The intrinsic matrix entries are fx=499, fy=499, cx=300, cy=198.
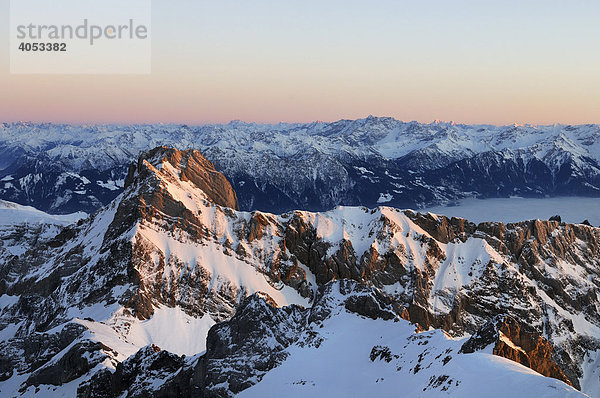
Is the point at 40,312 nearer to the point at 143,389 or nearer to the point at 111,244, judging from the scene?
the point at 111,244

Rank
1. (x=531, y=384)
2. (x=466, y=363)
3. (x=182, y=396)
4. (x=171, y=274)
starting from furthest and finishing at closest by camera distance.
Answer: (x=171, y=274)
(x=182, y=396)
(x=466, y=363)
(x=531, y=384)

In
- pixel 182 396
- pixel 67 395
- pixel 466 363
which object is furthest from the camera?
pixel 67 395

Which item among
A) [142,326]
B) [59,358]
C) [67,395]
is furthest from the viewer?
[142,326]

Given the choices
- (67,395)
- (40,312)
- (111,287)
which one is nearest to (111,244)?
(111,287)

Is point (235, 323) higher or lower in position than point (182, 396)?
higher

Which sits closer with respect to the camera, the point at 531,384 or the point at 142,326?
the point at 531,384

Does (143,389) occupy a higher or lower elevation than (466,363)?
lower

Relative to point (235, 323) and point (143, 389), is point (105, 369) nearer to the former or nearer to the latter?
point (143, 389)

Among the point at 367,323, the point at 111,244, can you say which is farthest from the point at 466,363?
the point at 111,244

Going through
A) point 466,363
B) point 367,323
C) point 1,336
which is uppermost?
point 466,363
